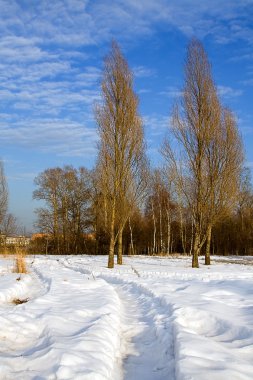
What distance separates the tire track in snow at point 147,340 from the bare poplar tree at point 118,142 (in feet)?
36.4

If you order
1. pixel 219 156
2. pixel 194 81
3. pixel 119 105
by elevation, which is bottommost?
pixel 219 156

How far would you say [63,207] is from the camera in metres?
45.2

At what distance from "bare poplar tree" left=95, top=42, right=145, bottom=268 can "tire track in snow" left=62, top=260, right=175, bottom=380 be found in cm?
1111

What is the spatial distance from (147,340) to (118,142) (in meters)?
14.7

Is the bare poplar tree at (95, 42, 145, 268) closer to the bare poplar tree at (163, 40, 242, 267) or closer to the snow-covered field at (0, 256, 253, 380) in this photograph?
the bare poplar tree at (163, 40, 242, 267)

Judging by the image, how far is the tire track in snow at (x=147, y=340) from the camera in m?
3.91

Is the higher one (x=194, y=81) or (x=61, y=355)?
(x=194, y=81)

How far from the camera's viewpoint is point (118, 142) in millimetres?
19016

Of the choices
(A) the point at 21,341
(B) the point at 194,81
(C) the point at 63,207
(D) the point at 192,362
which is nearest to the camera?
(D) the point at 192,362

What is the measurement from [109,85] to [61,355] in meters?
17.2

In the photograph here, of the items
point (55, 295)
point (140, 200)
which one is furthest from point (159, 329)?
point (140, 200)

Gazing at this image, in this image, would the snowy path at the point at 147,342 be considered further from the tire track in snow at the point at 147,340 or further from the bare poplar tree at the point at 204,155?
the bare poplar tree at the point at 204,155

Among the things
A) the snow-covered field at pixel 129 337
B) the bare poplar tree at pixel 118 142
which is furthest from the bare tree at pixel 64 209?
the snow-covered field at pixel 129 337

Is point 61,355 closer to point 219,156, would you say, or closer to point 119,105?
point 119,105
